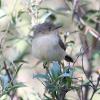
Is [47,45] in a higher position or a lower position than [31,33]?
higher

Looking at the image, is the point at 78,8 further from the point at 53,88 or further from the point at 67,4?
the point at 53,88

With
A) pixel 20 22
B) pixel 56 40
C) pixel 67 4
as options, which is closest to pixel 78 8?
pixel 67 4

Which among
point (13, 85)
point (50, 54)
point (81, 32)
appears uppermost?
point (13, 85)

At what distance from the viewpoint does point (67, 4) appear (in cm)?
370

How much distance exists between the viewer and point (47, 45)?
2.81 m

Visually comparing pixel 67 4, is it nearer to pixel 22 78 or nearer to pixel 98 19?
pixel 98 19

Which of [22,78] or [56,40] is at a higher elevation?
[56,40]

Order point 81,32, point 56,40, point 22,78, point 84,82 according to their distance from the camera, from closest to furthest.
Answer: point 84,82 → point 56,40 → point 81,32 → point 22,78

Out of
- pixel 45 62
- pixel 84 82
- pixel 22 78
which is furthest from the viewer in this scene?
pixel 22 78

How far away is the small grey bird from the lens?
8.92ft

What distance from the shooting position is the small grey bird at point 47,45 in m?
2.72

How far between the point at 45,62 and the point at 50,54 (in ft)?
0.36

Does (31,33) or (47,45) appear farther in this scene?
(31,33)

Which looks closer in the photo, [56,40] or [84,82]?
[84,82]
